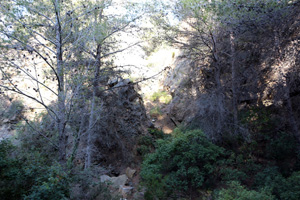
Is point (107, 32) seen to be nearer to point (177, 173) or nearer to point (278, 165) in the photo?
point (177, 173)

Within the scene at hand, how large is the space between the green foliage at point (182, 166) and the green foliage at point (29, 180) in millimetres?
4029

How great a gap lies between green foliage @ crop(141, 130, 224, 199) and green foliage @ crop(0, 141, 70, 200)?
4.03 m

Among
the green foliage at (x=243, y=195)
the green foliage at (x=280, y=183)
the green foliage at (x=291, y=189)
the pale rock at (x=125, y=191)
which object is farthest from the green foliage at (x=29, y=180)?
the green foliage at (x=291, y=189)

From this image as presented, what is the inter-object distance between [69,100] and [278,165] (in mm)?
7811

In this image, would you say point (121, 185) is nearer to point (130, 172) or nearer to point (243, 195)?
point (130, 172)

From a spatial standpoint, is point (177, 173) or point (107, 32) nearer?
point (177, 173)

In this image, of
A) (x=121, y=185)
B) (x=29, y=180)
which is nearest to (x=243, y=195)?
(x=29, y=180)

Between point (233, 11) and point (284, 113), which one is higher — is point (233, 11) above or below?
above

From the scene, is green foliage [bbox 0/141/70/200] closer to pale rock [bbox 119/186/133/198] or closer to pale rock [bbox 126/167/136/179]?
pale rock [bbox 119/186/133/198]

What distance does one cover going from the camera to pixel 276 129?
9.03 meters

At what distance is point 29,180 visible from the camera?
482 cm

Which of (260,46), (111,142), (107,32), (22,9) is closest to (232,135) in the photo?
(260,46)

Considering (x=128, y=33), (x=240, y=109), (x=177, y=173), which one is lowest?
→ (x=177, y=173)

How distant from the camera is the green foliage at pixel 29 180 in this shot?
4.24m
